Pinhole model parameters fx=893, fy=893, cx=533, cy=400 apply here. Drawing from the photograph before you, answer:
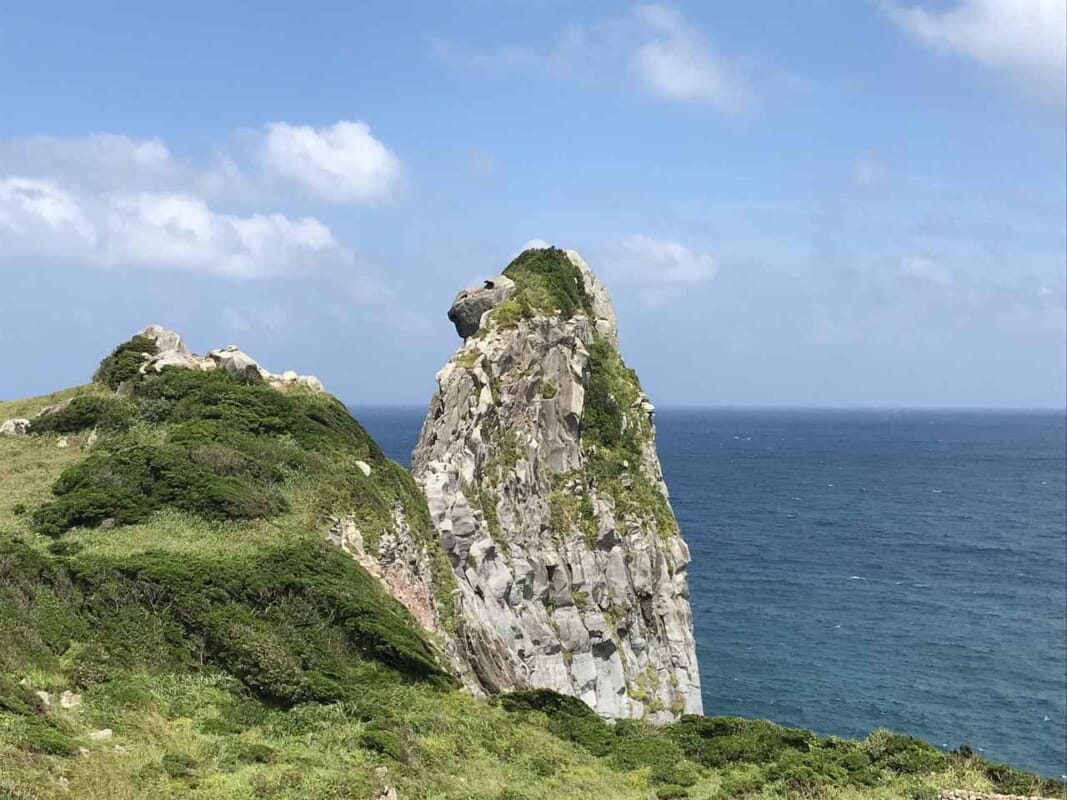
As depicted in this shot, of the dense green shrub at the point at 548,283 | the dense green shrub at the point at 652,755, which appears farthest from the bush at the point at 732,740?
the dense green shrub at the point at 548,283

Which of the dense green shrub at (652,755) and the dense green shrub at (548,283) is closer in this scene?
the dense green shrub at (652,755)

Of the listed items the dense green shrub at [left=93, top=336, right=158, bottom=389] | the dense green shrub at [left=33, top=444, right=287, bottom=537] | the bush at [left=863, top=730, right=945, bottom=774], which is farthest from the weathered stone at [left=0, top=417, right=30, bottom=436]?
the bush at [left=863, top=730, right=945, bottom=774]

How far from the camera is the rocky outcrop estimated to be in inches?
1737

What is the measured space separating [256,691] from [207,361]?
25.6m

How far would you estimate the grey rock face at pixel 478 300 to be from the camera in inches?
2532

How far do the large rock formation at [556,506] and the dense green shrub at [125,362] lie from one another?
50.8ft

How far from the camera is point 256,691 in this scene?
23766 mm

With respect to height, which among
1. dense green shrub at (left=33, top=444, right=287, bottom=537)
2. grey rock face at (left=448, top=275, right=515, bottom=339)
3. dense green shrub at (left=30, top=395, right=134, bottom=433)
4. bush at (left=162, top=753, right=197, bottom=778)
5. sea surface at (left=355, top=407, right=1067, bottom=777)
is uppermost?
grey rock face at (left=448, top=275, right=515, bottom=339)

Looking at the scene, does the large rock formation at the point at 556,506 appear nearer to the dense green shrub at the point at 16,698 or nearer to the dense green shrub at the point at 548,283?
the dense green shrub at the point at 548,283

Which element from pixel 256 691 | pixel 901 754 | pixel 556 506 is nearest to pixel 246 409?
pixel 256 691

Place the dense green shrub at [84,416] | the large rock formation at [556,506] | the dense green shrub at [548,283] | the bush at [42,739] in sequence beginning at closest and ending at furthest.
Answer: the bush at [42,739], the dense green shrub at [84,416], the large rock formation at [556,506], the dense green shrub at [548,283]

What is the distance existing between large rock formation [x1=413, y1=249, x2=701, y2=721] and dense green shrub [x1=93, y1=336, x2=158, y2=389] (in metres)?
15.5

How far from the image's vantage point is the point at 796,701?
66.6 meters

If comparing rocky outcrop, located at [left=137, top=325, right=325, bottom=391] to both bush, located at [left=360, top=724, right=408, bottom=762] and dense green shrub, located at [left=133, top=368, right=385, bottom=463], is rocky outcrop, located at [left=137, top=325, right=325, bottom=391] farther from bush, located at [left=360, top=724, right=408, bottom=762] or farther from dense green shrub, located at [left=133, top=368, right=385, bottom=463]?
bush, located at [left=360, top=724, right=408, bottom=762]
